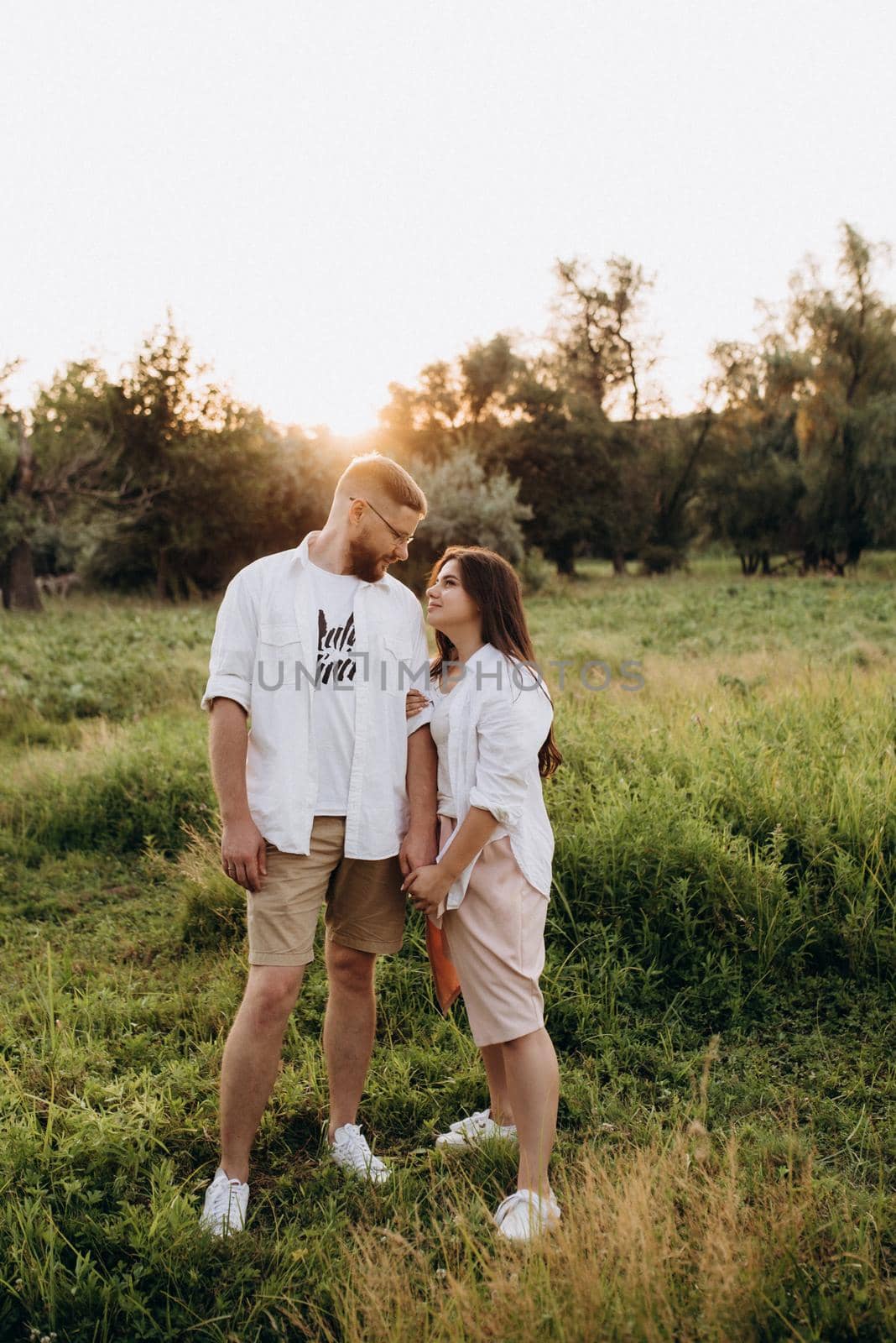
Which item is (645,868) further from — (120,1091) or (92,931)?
(92,931)

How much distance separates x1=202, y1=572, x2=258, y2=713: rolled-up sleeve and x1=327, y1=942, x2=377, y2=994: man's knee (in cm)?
86

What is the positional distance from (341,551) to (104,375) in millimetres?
24749

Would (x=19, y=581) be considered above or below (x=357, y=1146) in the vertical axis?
above

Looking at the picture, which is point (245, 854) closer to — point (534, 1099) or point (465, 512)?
point (534, 1099)

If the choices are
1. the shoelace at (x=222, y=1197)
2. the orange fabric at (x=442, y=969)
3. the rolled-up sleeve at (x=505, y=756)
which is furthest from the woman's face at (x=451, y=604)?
the shoelace at (x=222, y=1197)

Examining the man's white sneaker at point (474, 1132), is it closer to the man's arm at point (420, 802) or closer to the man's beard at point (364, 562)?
the man's arm at point (420, 802)

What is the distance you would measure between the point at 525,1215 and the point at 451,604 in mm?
1756

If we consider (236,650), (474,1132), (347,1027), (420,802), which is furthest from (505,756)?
(474,1132)

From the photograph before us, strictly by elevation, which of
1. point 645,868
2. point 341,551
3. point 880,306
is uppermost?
point 880,306

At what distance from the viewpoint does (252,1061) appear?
270 cm

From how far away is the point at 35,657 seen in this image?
1155cm

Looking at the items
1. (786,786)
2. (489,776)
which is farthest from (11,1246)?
(786,786)

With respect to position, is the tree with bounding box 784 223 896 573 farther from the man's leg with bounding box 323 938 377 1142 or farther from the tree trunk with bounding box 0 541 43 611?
the man's leg with bounding box 323 938 377 1142

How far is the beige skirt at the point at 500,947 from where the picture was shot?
270 centimetres
